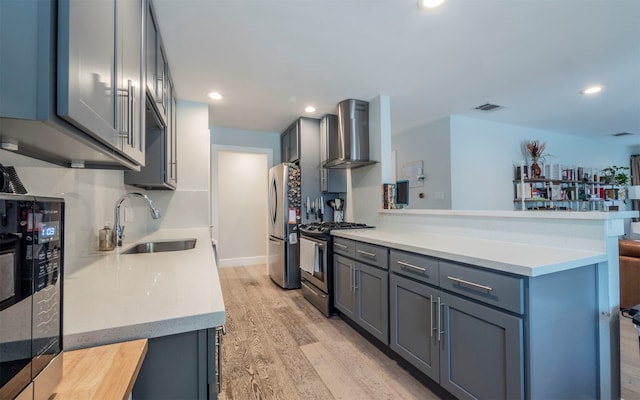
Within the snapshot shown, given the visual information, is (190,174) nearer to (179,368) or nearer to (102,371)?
(179,368)

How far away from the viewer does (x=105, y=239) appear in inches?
67.1

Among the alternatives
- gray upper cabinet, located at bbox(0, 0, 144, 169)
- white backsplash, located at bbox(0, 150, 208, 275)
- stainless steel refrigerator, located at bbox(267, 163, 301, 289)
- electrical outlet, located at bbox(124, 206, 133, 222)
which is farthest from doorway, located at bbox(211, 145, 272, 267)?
gray upper cabinet, located at bbox(0, 0, 144, 169)

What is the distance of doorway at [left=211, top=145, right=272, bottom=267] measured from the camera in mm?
5027

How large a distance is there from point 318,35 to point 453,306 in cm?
196

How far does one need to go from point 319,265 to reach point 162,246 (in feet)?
4.77

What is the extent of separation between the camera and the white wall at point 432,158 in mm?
3986

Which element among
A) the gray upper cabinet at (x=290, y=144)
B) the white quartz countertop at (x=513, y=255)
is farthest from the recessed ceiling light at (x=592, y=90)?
the gray upper cabinet at (x=290, y=144)

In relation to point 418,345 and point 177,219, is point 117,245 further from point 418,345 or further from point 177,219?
point 418,345

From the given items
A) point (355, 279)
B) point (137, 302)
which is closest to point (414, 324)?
point (355, 279)

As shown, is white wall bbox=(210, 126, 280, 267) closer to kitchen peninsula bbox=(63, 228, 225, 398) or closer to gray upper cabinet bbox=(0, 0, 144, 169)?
gray upper cabinet bbox=(0, 0, 144, 169)

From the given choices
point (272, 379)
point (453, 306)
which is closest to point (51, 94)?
point (453, 306)

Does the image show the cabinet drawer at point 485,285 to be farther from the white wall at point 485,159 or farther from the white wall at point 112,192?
the white wall at point 485,159

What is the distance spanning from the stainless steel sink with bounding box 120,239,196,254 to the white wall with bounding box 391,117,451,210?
333 cm

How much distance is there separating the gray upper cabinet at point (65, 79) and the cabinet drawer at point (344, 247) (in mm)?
1827
